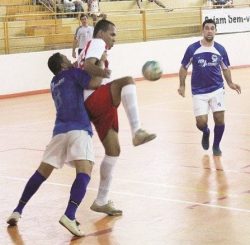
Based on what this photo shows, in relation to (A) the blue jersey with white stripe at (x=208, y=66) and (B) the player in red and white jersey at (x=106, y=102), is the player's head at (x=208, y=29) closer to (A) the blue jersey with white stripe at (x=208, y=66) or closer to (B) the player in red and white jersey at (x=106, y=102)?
(A) the blue jersey with white stripe at (x=208, y=66)

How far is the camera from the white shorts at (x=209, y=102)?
9.75 m

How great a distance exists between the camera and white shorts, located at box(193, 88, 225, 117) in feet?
32.0

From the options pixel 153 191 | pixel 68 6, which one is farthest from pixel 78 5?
pixel 153 191

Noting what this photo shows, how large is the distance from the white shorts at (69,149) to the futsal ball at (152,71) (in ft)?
2.99

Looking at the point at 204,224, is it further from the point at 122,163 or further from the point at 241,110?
the point at 241,110

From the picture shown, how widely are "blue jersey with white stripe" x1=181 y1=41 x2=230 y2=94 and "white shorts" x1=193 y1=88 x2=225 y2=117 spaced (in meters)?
0.06

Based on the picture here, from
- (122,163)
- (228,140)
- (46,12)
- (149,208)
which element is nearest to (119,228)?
(149,208)

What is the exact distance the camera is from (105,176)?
6781 mm

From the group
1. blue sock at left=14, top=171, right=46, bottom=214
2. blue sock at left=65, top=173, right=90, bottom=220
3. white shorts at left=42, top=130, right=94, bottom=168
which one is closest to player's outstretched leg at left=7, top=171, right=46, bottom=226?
blue sock at left=14, top=171, right=46, bottom=214

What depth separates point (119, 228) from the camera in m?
6.35

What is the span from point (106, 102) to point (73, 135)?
0.47 m

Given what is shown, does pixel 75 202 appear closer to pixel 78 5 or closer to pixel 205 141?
pixel 205 141

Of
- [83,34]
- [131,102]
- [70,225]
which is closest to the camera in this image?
[70,225]

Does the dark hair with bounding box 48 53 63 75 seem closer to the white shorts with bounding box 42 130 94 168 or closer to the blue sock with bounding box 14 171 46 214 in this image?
the white shorts with bounding box 42 130 94 168
